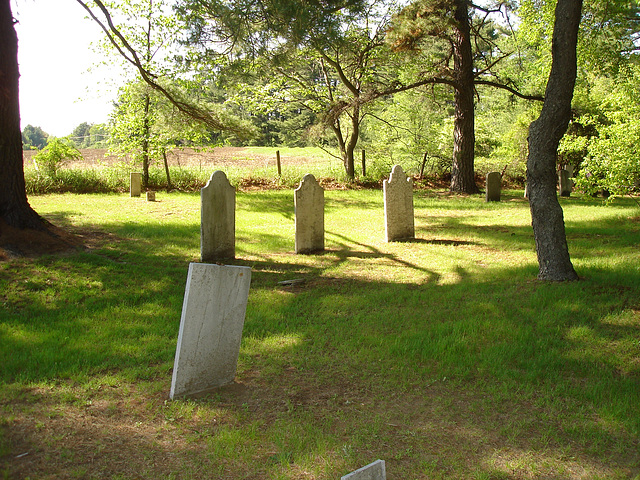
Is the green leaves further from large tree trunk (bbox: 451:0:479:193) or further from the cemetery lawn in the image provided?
large tree trunk (bbox: 451:0:479:193)

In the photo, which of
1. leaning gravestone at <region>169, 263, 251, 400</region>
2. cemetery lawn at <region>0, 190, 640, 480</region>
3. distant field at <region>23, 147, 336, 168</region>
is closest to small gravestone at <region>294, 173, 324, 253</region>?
cemetery lawn at <region>0, 190, 640, 480</region>

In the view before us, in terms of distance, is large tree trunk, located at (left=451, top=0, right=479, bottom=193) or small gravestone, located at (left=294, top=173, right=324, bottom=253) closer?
small gravestone, located at (left=294, top=173, right=324, bottom=253)

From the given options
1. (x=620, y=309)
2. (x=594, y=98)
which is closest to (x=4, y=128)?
(x=620, y=309)

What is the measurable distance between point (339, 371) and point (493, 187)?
14163mm

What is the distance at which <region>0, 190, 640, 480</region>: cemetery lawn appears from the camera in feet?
10.8

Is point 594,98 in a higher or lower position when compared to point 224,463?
higher

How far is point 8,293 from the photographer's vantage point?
645 centimetres

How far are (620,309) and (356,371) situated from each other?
3517 mm

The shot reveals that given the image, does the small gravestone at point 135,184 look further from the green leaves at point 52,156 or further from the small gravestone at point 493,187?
the small gravestone at point 493,187

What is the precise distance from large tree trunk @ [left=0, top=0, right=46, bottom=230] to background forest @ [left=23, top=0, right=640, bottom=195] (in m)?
1.85

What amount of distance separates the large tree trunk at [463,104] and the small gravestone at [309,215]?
11.0 metres

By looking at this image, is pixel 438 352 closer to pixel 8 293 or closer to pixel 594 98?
pixel 8 293

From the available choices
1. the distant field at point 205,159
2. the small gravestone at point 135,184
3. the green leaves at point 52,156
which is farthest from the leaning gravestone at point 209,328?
the green leaves at point 52,156

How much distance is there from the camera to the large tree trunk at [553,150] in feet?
22.1
